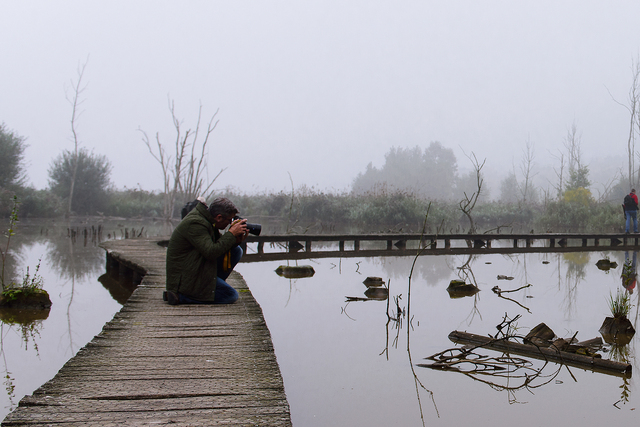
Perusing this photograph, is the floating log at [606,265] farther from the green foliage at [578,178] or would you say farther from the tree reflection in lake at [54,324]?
the green foliage at [578,178]

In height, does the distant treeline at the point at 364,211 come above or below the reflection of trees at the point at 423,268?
above

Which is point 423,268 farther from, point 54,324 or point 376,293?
point 54,324

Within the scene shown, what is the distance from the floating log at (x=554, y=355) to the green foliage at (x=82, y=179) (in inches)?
1068

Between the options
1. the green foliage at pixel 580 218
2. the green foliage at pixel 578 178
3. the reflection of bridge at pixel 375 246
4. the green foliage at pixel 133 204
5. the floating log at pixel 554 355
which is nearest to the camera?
the floating log at pixel 554 355

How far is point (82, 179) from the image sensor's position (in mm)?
28375

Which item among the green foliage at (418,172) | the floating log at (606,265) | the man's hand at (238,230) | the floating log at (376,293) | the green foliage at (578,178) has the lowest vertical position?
the floating log at (376,293)

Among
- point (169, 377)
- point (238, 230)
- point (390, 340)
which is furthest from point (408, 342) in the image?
point (169, 377)

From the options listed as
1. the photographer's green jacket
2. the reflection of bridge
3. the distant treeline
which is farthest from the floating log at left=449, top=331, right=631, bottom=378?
the distant treeline

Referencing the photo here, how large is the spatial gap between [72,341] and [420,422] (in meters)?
3.34

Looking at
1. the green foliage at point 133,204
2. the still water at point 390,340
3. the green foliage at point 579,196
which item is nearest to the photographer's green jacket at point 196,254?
the still water at point 390,340

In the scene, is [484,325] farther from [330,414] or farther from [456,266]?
[456,266]

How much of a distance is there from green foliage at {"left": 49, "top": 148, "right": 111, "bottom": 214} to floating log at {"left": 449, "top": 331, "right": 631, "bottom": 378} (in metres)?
27.1

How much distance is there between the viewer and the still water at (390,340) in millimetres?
3381

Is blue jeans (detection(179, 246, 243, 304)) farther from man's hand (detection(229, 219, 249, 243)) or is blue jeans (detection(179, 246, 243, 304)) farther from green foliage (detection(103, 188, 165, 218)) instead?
green foliage (detection(103, 188, 165, 218))
